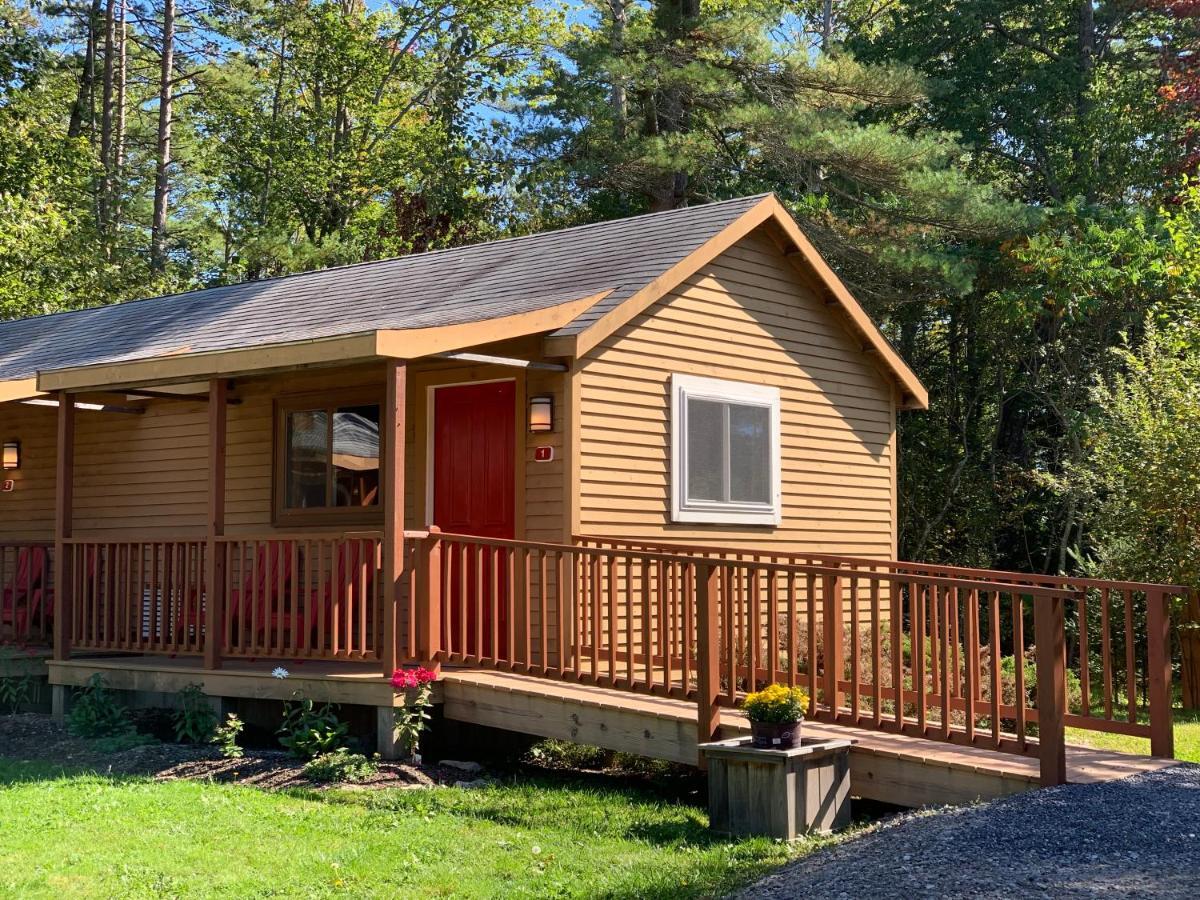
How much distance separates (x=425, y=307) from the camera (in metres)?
11.9

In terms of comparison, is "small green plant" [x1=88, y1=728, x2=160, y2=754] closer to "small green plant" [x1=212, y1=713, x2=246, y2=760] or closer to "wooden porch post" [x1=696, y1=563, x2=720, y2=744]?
"small green plant" [x1=212, y1=713, x2=246, y2=760]

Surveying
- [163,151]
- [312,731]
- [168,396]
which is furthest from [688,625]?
[163,151]

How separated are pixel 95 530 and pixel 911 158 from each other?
46.4 ft

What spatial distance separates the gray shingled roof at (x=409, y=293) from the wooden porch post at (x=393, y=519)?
0.81m

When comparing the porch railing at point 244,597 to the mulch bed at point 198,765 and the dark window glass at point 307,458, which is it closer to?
the dark window glass at point 307,458

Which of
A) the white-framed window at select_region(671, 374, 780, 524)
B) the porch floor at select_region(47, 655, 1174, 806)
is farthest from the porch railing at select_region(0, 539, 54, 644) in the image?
the white-framed window at select_region(671, 374, 780, 524)

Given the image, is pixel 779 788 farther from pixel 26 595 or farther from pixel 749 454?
pixel 26 595

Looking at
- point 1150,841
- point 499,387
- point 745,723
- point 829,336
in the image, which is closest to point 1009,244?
point 829,336

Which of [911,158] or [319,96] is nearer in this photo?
[911,158]

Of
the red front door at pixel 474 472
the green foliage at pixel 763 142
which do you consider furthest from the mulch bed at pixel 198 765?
the green foliage at pixel 763 142

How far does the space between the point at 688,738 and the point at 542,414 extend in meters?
3.24

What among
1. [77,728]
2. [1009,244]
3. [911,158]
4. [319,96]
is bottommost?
[77,728]

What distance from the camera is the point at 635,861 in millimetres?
6668

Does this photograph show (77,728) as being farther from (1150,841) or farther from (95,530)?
(1150,841)
